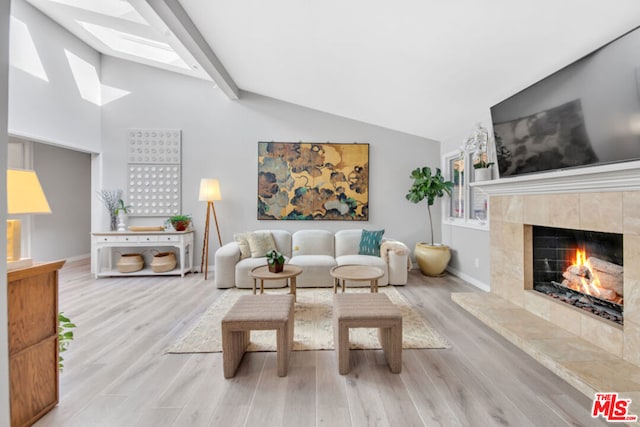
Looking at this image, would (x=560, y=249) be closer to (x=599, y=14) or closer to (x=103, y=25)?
(x=599, y=14)

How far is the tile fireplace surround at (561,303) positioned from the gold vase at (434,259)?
118 centimetres

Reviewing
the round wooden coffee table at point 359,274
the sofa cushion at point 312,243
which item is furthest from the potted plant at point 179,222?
the round wooden coffee table at point 359,274

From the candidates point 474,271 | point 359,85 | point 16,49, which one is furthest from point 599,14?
point 16,49

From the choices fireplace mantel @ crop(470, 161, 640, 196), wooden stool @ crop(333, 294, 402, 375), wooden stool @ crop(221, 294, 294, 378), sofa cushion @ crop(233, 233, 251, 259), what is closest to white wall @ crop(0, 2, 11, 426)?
wooden stool @ crop(221, 294, 294, 378)

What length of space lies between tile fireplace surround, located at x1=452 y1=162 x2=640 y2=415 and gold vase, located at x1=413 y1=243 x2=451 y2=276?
118cm

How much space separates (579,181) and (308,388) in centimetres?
235

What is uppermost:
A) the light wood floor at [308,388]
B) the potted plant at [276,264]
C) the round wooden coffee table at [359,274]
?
the potted plant at [276,264]

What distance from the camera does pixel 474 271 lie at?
3.90 meters

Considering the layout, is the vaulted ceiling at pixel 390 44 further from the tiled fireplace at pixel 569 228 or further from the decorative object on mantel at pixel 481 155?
the tiled fireplace at pixel 569 228

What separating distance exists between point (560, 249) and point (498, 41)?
188 cm

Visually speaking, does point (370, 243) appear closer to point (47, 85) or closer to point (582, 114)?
point (582, 114)

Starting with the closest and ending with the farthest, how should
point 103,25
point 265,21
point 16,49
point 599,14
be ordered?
1. point 599,14
2. point 265,21
3. point 16,49
4. point 103,25

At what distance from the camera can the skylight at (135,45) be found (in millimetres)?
3949

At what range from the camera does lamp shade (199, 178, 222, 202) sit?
436 cm
